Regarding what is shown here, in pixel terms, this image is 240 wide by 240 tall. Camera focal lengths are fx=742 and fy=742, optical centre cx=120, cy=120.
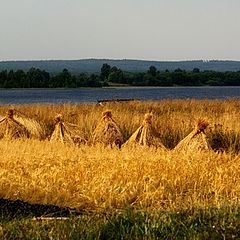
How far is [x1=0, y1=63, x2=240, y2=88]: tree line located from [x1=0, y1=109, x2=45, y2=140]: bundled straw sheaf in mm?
86022

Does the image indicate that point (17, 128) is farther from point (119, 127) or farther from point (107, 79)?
point (107, 79)

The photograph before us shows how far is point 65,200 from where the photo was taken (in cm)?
1370

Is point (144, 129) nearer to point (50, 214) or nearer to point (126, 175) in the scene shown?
point (126, 175)

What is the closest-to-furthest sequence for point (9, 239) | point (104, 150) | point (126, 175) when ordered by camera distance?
point (9, 239), point (126, 175), point (104, 150)

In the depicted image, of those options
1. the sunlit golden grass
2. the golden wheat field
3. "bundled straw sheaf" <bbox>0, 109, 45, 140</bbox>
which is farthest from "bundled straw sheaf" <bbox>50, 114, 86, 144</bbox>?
the sunlit golden grass

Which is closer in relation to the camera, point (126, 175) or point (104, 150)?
point (126, 175)

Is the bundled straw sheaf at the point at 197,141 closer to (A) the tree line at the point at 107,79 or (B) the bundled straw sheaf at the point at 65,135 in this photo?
(B) the bundled straw sheaf at the point at 65,135

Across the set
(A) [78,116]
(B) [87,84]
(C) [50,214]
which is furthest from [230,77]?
(C) [50,214]

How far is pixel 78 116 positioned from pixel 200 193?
17.0 meters

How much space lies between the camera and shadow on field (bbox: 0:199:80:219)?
11.3 meters

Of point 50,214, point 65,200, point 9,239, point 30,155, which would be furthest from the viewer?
point 30,155

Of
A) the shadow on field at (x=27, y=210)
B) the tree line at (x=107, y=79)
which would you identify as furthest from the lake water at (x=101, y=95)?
the shadow on field at (x=27, y=210)

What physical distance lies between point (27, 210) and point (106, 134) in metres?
11.2

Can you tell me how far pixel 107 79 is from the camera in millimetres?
125562
